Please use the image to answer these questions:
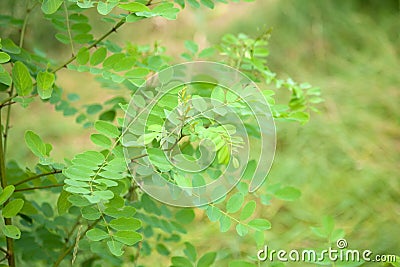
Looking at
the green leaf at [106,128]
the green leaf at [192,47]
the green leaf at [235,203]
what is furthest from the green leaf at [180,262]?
the green leaf at [192,47]

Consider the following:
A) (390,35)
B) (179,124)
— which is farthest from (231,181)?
(390,35)

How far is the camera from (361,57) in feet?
8.41

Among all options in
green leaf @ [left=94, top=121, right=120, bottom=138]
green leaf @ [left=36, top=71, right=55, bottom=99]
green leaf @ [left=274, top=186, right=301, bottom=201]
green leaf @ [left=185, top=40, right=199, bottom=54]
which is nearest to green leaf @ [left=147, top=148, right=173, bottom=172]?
green leaf @ [left=94, top=121, right=120, bottom=138]

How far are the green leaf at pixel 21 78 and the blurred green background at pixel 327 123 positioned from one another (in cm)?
41

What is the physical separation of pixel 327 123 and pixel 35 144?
62.6 inches

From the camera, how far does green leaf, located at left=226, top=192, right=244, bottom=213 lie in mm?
766

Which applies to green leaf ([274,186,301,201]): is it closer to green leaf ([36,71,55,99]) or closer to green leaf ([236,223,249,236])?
green leaf ([236,223,249,236])

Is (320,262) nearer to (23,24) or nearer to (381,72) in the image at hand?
(23,24)

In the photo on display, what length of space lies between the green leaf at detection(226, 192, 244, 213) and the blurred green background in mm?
220

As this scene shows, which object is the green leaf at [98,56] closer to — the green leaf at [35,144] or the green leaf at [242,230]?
the green leaf at [35,144]

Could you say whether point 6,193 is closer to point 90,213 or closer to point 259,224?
point 90,213

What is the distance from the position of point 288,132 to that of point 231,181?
58.5 inches

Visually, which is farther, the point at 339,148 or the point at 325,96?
the point at 325,96

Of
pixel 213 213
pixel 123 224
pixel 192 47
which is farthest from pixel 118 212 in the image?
pixel 192 47
